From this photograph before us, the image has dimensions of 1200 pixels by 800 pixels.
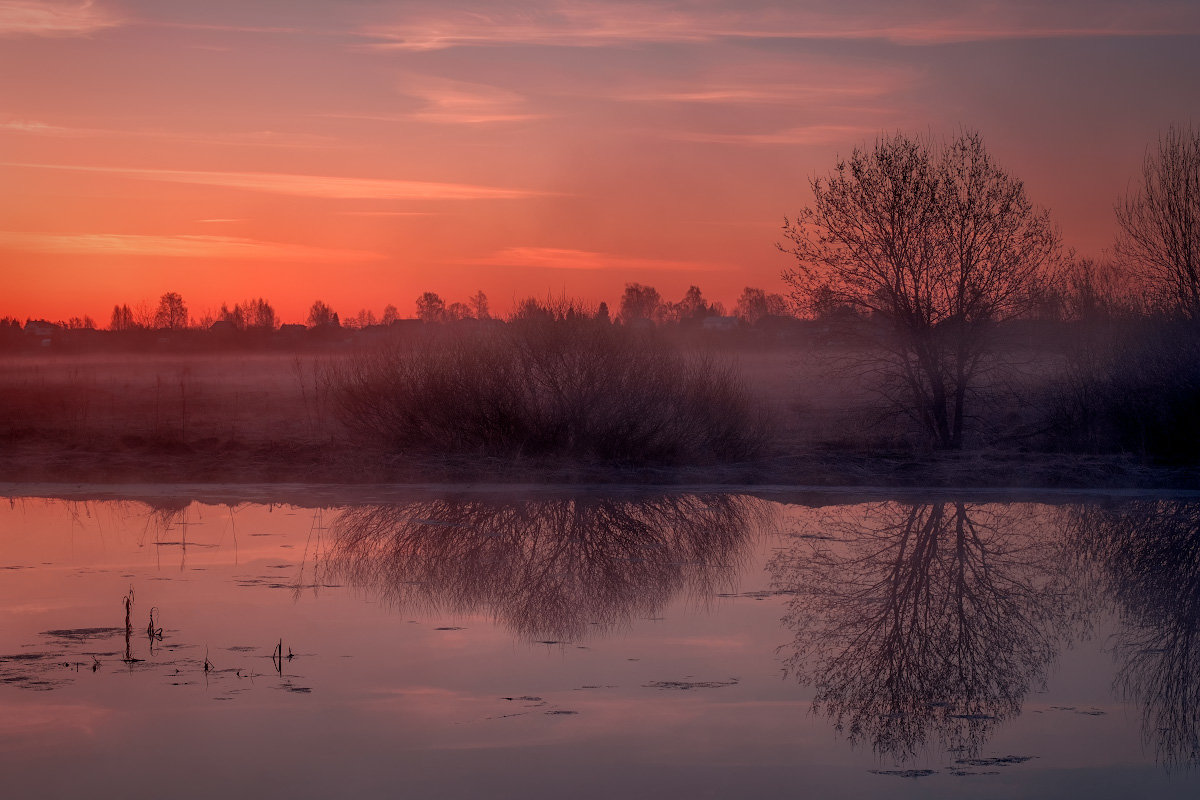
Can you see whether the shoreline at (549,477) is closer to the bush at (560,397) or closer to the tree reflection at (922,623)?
the bush at (560,397)

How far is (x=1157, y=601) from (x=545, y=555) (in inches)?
263

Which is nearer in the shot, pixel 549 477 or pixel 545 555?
pixel 545 555

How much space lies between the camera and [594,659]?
877cm

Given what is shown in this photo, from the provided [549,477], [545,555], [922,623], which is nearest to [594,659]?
[922,623]

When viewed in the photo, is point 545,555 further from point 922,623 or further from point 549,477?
point 549,477

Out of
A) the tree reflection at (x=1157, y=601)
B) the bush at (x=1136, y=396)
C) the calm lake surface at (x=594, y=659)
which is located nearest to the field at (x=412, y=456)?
the bush at (x=1136, y=396)

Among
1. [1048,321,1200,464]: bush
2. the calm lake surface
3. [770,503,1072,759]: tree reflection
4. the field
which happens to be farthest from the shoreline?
[770,503,1072,759]: tree reflection

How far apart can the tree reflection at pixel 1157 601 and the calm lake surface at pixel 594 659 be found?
0.15ft

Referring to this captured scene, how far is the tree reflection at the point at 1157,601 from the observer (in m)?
7.57

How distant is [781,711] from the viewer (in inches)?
298

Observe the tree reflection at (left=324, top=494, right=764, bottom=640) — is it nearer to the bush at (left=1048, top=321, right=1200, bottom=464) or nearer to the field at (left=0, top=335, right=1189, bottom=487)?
the field at (left=0, top=335, right=1189, bottom=487)

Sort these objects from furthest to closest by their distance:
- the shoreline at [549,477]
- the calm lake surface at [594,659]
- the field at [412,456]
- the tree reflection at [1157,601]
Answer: the field at [412,456], the shoreline at [549,477], the tree reflection at [1157,601], the calm lake surface at [594,659]

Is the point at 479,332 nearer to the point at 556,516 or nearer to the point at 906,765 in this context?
the point at 556,516

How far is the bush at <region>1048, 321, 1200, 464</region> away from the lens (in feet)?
74.4
